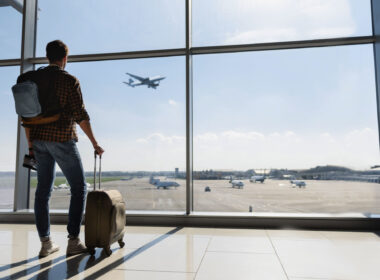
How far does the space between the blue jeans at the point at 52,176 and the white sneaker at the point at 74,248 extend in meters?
0.04

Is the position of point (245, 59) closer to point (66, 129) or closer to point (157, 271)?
point (66, 129)

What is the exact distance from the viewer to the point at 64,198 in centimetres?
290

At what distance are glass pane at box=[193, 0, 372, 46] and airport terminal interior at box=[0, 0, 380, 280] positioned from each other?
1 centimetres

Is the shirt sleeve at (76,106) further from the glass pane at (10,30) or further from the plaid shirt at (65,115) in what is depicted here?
the glass pane at (10,30)

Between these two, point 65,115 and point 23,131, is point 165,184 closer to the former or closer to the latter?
point 65,115

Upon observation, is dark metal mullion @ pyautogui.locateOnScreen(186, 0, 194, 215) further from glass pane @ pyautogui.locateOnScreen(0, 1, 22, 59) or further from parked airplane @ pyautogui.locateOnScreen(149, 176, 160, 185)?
glass pane @ pyautogui.locateOnScreen(0, 1, 22, 59)

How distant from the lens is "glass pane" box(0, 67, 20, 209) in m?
3.15

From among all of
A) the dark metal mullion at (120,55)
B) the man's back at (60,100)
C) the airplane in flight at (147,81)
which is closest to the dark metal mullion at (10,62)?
the dark metal mullion at (120,55)

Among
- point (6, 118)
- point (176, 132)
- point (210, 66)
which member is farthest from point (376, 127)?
point (6, 118)

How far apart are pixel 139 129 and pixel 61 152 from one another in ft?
4.74

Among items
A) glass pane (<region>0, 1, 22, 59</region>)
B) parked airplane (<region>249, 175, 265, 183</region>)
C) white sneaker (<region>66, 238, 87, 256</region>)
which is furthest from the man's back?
glass pane (<region>0, 1, 22, 59</region>)

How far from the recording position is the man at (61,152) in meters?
1.70

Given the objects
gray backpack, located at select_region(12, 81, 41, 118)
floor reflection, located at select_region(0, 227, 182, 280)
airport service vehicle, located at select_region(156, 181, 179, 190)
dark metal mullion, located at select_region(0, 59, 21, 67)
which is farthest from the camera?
dark metal mullion, located at select_region(0, 59, 21, 67)

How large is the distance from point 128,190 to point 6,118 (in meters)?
1.70
